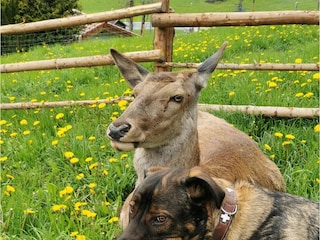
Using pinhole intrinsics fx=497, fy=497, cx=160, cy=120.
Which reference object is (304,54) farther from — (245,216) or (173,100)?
(245,216)

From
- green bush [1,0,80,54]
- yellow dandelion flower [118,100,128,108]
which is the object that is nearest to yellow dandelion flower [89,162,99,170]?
Result: yellow dandelion flower [118,100,128,108]

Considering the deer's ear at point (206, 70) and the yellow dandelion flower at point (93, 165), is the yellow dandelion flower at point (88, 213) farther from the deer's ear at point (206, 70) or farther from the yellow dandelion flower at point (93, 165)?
the deer's ear at point (206, 70)

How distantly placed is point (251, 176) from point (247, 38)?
6947 millimetres

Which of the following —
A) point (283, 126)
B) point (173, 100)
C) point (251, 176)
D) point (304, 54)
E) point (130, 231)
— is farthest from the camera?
point (304, 54)

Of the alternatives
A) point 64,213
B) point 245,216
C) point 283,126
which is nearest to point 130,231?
point 245,216

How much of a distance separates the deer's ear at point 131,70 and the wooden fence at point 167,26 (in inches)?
62.7

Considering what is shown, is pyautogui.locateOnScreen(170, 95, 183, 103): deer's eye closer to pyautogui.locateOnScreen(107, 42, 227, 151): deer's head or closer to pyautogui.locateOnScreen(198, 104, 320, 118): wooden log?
pyautogui.locateOnScreen(107, 42, 227, 151): deer's head

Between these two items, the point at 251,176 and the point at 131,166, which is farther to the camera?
the point at 131,166

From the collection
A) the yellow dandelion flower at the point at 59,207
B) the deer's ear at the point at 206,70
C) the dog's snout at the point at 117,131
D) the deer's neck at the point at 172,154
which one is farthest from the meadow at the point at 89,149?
the deer's ear at the point at 206,70

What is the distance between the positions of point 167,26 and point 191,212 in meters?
3.56

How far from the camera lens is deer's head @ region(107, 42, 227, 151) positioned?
138 inches

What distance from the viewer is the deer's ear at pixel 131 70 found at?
4.34m

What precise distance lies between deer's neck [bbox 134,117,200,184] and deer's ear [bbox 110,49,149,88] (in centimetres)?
68

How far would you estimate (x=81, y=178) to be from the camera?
4496mm
